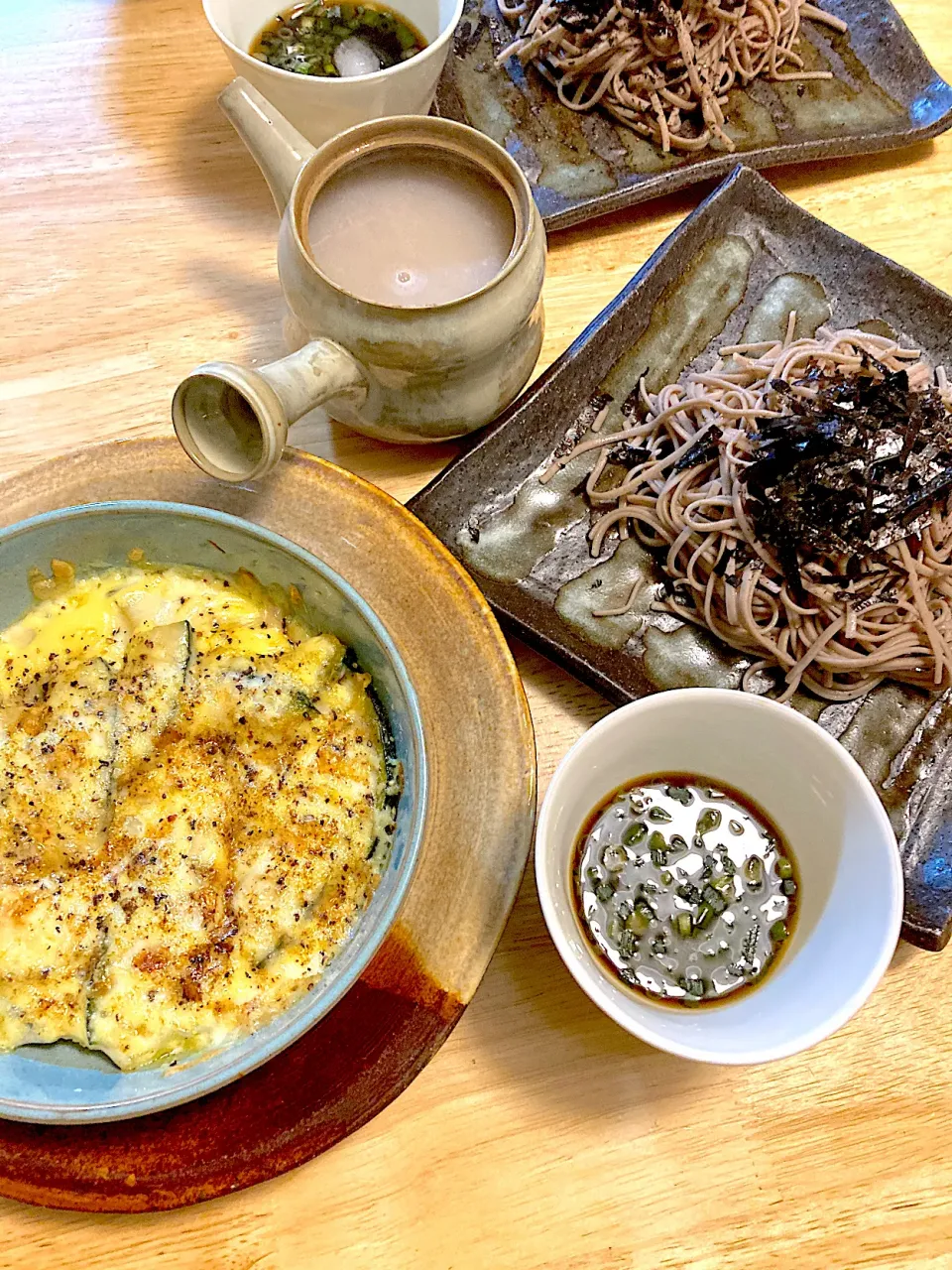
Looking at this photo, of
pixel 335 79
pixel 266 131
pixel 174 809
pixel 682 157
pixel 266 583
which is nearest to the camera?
pixel 174 809

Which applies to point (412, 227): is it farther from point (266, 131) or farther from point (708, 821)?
point (708, 821)

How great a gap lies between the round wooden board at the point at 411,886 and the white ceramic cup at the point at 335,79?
67cm

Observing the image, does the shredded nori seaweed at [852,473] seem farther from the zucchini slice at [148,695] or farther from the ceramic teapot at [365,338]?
the zucchini slice at [148,695]

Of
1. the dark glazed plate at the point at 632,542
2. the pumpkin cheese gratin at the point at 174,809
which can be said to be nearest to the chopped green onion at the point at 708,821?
the dark glazed plate at the point at 632,542

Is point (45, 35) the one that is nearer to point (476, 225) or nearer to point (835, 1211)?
point (476, 225)

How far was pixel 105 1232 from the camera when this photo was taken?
1.20 metres

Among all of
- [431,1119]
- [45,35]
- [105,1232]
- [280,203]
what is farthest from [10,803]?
[45,35]

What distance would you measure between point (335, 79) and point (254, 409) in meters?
0.75

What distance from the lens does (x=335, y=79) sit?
1.63 metres

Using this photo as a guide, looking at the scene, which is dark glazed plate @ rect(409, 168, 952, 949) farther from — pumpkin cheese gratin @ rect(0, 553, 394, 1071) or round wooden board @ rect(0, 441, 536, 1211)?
pumpkin cheese gratin @ rect(0, 553, 394, 1071)

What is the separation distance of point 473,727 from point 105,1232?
2.52ft

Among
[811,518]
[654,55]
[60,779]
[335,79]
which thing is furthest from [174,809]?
[654,55]

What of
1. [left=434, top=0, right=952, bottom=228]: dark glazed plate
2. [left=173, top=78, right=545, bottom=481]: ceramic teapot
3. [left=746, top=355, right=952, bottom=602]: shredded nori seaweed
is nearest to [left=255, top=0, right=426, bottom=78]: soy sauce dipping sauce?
[left=434, top=0, right=952, bottom=228]: dark glazed plate

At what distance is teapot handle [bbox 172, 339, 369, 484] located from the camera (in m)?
1.27
